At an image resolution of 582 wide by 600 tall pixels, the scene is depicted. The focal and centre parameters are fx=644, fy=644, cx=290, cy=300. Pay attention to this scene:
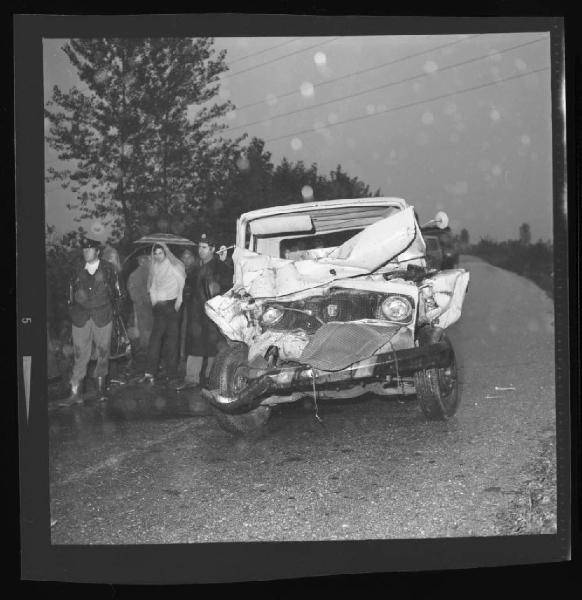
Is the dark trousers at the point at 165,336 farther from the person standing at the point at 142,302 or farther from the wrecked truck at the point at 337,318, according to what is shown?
the wrecked truck at the point at 337,318

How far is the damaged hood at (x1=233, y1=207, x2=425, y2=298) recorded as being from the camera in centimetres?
412

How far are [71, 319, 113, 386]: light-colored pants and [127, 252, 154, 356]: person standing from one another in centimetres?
21

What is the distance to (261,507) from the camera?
3.97 m

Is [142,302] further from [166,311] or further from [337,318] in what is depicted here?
[337,318]

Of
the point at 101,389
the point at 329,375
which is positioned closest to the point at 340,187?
the point at 329,375

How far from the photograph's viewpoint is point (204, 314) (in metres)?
4.53

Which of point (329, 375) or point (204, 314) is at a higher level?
point (204, 314)

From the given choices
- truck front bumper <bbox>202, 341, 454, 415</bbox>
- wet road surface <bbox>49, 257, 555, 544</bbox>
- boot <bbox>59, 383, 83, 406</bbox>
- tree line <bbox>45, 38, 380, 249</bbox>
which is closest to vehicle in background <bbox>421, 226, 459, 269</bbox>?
wet road surface <bbox>49, 257, 555, 544</bbox>

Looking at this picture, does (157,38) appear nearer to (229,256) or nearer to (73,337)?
(229,256)

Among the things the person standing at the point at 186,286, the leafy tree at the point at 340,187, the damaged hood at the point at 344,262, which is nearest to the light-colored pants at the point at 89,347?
the person standing at the point at 186,286

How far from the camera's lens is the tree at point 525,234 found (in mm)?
4234

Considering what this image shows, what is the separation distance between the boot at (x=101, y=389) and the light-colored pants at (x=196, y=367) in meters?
0.57

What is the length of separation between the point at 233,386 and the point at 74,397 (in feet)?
3.67

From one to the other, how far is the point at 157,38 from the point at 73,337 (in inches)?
80.6
